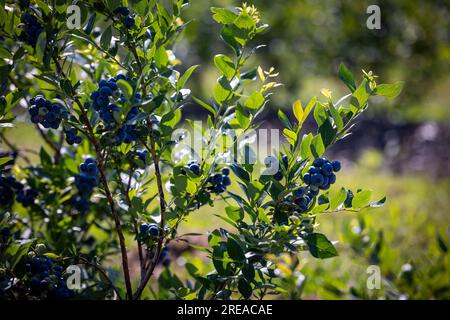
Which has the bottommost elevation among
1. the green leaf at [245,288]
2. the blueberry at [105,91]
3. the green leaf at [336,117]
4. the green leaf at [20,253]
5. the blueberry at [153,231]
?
the green leaf at [245,288]

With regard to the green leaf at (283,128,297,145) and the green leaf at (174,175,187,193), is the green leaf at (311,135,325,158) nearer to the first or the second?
the green leaf at (283,128,297,145)

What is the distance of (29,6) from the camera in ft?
4.34

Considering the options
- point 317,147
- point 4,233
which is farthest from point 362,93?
point 4,233

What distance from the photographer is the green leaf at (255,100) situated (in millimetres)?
1326

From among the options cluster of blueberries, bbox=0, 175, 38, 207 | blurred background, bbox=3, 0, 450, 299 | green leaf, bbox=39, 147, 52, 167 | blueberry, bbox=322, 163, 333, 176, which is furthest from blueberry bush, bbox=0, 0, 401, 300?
blurred background, bbox=3, 0, 450, 299

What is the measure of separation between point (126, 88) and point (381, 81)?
580 centimetres

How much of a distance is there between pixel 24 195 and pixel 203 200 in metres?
0.72

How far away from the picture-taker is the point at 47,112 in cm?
132

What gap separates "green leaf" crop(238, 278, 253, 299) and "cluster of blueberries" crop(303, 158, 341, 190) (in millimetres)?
321

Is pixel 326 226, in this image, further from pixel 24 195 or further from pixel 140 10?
pixel 140 10

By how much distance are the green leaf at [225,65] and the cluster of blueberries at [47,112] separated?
1.31 ft

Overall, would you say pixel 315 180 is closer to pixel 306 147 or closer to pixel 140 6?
pixel 306 147

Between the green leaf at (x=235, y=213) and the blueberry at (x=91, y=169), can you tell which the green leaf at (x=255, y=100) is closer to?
the green leaf at (x=235, y=213)

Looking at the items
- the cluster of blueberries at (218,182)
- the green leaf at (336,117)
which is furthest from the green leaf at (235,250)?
the green leaf at (336,117)
